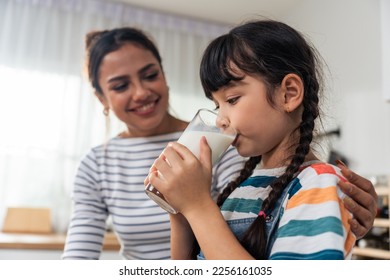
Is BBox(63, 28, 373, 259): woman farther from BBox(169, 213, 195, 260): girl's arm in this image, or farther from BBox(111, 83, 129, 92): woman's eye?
BBox(169, 213, 195, 260): girl's arm

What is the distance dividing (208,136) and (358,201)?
21 centimetres

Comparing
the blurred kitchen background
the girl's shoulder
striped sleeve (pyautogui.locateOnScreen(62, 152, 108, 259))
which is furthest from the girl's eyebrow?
the blurred kitchen background

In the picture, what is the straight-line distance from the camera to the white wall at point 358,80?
1.81 m

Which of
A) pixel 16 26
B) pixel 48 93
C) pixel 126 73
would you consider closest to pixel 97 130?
pixel 48 93

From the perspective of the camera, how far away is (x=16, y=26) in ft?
8.10

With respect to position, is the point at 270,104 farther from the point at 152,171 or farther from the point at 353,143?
the point at 353,143

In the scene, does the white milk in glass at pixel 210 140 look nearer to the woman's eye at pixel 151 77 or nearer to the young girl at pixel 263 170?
the young girl at pixel 263 170

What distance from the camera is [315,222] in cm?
41

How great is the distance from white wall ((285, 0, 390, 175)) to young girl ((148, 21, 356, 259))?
1228 millimetres

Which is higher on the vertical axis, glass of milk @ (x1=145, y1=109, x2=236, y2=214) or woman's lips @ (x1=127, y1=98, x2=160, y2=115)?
woman's lips @ (x1=127, y1=98, x2=160, y2=115)

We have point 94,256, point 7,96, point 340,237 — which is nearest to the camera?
point 340,237

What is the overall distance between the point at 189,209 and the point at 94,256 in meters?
0.47

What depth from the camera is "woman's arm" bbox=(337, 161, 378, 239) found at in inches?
18.7

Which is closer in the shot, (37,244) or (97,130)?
(37,244)
